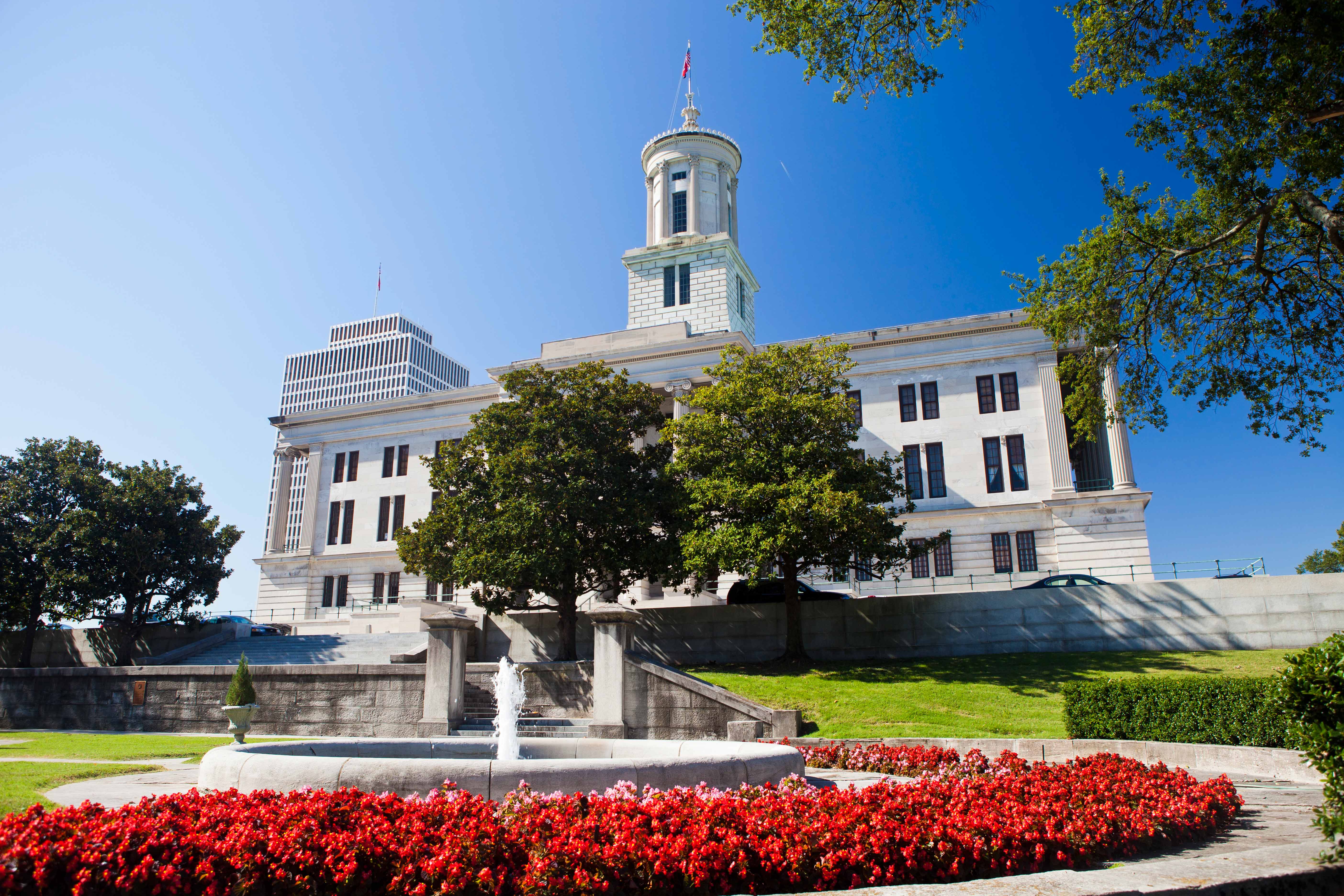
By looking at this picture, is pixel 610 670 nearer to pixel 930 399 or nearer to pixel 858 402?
pixel 858 402

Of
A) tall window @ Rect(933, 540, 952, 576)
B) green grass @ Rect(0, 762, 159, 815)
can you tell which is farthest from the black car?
green grass @ Rect(0, 762, 159, 815)

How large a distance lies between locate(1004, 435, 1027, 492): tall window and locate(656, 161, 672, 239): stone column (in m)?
28.2

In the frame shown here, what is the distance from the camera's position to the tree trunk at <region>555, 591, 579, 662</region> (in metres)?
28.1

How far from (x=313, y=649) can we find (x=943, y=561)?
97.0 ft

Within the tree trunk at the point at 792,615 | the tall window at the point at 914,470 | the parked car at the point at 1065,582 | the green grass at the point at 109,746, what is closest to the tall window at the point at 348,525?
the green grass at the point at 109,746

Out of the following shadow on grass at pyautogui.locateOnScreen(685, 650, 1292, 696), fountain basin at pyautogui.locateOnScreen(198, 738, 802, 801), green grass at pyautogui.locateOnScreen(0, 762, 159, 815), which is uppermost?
shadow on grass at pyautogui.locateOnScreen(685, 650, 1292, 696)

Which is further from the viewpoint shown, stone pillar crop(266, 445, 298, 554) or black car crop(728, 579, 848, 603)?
stone pillar crop(266, 445, 298, 554)

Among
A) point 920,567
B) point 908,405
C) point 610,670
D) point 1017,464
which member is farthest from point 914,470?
point 610,670

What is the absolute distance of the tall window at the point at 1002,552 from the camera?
41.6m

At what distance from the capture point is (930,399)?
45.1 meters

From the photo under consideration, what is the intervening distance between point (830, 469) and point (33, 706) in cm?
2569

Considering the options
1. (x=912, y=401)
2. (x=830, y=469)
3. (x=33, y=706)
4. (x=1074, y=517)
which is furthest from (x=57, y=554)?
(x=1074, y=517)

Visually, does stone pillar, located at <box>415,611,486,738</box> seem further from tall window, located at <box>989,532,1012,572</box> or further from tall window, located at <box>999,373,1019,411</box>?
tall window, located at <box>999,373,1019,411</box>

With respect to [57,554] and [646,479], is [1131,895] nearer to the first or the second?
[646,479]
